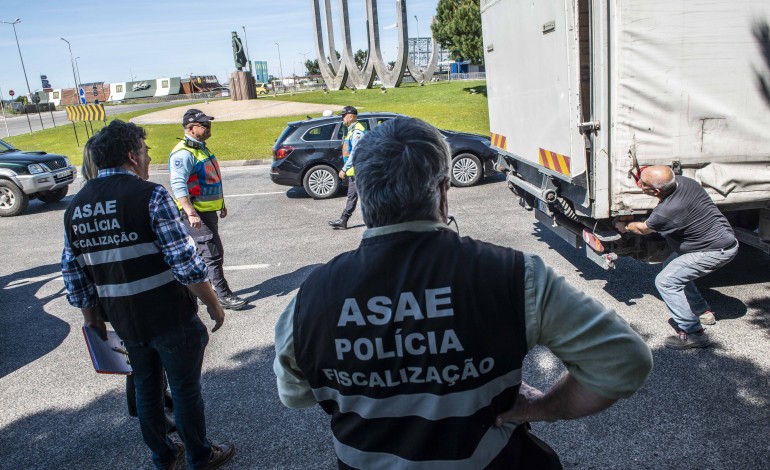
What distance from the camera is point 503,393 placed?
154 centimetres

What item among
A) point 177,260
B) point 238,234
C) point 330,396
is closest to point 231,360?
point 177,260

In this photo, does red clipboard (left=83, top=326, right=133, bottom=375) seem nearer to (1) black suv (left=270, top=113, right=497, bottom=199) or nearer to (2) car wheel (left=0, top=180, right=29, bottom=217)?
(1) black suv (left=270, top=113, right=497, bottom=199)

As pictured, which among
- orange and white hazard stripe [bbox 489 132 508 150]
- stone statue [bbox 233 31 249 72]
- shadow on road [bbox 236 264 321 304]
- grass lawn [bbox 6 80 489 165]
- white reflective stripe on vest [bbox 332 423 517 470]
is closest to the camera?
white reflective stripe on vest [bbox 332 423 517 470]

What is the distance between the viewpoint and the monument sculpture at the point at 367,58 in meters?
40.9

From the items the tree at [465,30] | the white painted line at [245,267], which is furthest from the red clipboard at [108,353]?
the tree at [465,30]

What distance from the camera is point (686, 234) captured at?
4453 mm

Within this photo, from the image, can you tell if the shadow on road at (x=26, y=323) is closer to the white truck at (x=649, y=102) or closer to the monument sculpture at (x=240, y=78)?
the white truck at (x=649, y=102)

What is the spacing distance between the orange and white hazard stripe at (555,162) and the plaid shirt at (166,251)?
319 cm

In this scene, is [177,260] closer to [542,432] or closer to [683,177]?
[542,432]

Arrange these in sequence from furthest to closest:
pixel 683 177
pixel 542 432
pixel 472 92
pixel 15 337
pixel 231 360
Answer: pixel 472 92
pixel 15 337
pixel 231 360
pixel 683 177
pixel 542 432

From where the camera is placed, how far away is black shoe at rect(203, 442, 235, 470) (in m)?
3.33

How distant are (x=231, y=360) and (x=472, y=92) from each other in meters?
33.6

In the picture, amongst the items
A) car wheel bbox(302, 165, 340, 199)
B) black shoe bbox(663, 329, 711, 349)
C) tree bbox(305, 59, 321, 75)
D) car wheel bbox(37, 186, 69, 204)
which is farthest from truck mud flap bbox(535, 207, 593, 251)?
tree bbox(305, 59, 321, 75)

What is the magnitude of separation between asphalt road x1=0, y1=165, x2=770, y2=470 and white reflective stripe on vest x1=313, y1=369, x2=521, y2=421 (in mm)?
2046
